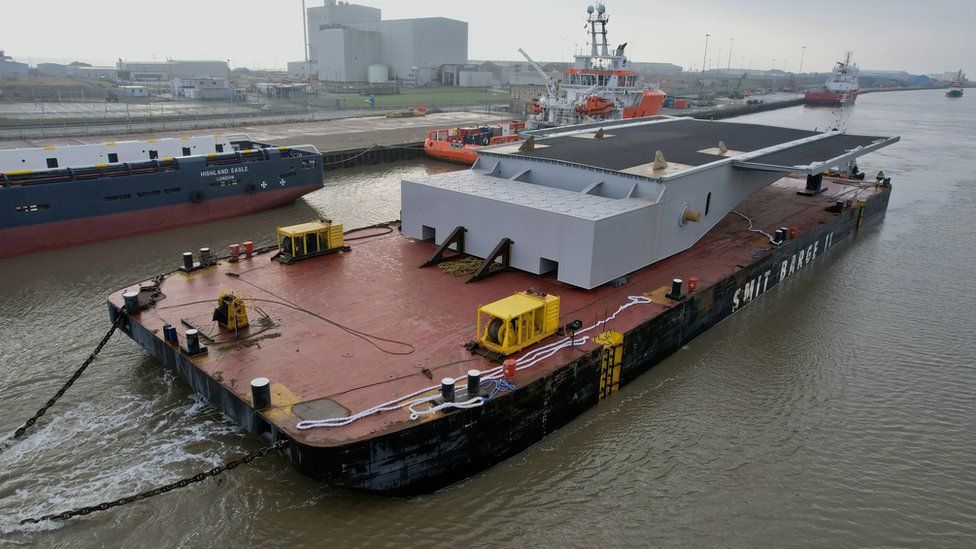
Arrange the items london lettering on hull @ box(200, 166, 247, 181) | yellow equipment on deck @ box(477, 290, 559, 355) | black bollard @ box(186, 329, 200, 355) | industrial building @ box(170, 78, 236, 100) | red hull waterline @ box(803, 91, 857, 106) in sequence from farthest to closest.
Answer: red hull waterline @ box(803, 91, 857, 106), industrial building @ box(170, 78, 236, 100), london lettering on hull @ box(200, 166, 247, 181), yellow equipment on deck @ box(477, 290, 559, 355), black bollard @ box(186, 329, 200, 355)

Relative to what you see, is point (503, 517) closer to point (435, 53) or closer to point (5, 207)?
point (5, 207)

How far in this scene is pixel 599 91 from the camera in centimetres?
4534

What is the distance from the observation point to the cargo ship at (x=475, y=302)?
10.0 metres

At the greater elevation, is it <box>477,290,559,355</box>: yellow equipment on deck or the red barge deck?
<box>477,290,559,355</box>: yellow equipment on deck

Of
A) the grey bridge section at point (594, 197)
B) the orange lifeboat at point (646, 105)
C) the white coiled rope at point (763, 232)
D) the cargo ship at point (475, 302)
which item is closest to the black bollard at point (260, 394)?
the cargo ship at point (475, 302)

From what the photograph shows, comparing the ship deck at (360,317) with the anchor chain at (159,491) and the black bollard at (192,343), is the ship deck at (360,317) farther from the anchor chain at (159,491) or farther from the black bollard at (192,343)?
the anchor chain at (159,491)

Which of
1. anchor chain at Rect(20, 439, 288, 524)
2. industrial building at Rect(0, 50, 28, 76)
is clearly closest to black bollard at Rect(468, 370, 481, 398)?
anchor chain at Rect(20, 439, 288, 524)

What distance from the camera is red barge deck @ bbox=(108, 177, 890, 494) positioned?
9.69m

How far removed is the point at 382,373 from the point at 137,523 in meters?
4.50

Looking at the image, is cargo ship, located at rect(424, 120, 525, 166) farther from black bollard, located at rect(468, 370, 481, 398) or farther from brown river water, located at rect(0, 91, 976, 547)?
black bollard, located at rect(468, 370, 481, 398)

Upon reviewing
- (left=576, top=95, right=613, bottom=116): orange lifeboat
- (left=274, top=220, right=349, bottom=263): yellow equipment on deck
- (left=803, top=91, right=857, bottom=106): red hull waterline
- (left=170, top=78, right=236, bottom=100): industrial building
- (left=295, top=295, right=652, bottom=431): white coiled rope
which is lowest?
(left=295, top=295, right=652, bottom=431): white coiled rope

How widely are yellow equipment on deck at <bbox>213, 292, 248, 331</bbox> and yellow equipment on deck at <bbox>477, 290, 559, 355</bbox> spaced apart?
496cm

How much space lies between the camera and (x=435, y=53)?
13325cm

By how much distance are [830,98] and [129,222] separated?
412 ft
